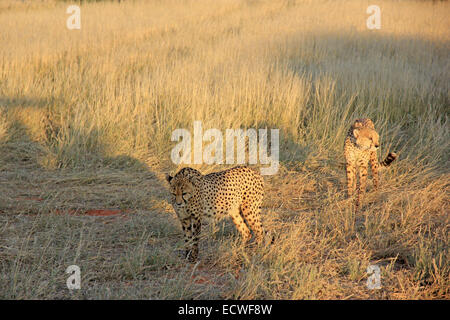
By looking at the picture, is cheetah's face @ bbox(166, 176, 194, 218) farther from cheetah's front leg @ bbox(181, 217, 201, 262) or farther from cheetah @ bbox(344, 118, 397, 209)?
cheetah @ bbox(344, 118, 397, 209)

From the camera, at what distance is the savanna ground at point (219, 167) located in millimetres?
3086

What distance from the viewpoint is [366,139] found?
4.19m

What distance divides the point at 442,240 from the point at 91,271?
7.57 feet

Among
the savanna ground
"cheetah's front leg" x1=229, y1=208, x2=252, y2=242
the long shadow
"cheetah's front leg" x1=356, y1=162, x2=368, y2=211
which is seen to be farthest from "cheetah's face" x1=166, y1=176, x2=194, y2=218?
"cheetah's front leg" x1=356, y1=162, x2=368, y2=211

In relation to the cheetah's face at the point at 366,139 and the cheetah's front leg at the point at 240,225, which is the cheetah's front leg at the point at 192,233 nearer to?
the cheetah's front leg at the point at 240,225

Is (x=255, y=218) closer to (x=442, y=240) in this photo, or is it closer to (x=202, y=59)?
(x=442, y=240)

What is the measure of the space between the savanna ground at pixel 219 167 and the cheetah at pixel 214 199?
Answer: 144mm

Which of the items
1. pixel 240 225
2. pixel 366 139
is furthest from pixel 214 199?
pixel 366 139

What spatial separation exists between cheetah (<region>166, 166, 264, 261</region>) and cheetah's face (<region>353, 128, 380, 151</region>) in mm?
1069

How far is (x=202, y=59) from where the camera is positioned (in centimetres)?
851

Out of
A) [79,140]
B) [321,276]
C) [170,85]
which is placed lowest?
[321,276]

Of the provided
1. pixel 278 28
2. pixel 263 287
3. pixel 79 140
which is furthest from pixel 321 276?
pixel 278 28

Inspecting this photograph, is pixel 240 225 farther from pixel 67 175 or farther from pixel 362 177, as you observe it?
pixel 67 175

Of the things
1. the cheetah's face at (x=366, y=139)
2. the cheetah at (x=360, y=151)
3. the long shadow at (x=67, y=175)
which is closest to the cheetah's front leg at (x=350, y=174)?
the cheetah at (x=360, y=151)
